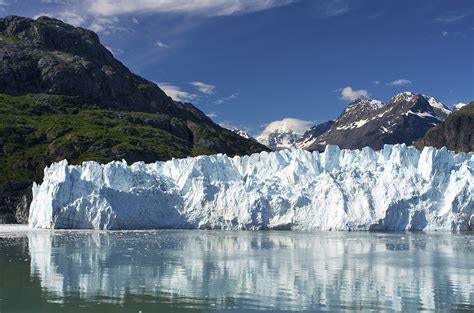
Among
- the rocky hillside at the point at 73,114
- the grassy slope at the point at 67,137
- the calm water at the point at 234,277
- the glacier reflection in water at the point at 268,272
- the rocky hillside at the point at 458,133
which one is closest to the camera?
the calm water at the point at 234,277

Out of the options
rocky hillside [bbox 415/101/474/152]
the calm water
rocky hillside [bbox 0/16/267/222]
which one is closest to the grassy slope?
rocky hillside [bbox 0/16/267/222]

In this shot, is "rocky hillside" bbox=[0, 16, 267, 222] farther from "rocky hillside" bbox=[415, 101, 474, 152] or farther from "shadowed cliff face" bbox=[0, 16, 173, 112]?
"rocky hillside" bbox=[415, 101, 474, 152]

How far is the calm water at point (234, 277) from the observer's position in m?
17.3

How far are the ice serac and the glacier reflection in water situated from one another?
11858mm

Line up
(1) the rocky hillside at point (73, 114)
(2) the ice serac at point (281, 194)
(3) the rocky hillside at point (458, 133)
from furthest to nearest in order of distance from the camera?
1. (3) the rocky hillside at point (458, 133)
2. (1) the rocky hillside at point (73, 114)
3. (2) the ice serac at point (281, 194)

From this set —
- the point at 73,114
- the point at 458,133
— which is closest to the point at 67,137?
the point at 73,114

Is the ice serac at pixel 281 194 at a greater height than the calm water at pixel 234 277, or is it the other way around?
the ice serac at pixel 281 194

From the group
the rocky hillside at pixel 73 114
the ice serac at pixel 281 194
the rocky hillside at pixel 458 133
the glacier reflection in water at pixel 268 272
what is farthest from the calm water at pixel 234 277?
the rocky hillside at pixel 458 133

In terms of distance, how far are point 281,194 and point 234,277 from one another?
31347 mm

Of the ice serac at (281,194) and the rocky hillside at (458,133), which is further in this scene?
the rocky hillside at (458,133)

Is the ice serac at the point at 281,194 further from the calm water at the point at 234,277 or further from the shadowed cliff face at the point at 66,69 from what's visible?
the shadowed cliff face at the point at 66,69

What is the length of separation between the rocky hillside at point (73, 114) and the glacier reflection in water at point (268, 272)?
155 ft

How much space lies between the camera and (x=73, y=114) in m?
128

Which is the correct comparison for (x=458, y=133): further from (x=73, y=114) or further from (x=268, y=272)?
(x=268, y=272)
